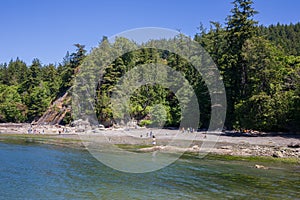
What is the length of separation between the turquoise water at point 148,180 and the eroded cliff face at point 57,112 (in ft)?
164

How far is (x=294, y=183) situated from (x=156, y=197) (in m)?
10.3

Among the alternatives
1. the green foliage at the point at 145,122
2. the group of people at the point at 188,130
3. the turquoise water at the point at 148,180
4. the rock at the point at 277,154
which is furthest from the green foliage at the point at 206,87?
the turquoise water at the point at 148,180

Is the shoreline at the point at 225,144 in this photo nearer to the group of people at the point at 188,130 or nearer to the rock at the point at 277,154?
the rock at the point at 277,154

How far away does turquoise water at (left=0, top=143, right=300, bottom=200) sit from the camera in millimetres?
20125

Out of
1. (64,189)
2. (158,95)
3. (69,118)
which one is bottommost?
(64,189)

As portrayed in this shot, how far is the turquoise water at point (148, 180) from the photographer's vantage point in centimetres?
2012

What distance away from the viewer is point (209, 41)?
7138cm

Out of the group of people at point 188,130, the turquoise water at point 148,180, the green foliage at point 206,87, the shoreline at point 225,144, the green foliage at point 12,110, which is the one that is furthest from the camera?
the green foliage at point 12,110

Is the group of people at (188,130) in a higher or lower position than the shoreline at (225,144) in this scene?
higher

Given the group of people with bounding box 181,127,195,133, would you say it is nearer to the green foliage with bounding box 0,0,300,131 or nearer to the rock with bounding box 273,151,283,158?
the green foliage with bounding box 0,0,300,131

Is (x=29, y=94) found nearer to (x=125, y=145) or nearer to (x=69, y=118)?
(x=69, y=118)

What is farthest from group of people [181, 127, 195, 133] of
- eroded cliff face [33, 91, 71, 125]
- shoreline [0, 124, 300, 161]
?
eroded cliff face [33, 91, 71, 125]

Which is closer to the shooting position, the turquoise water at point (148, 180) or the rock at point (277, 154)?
the turquoise water at point (148, 180)

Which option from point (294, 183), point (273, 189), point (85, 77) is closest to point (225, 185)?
point (273, 189)
